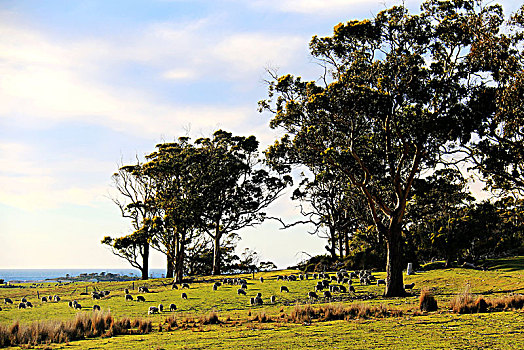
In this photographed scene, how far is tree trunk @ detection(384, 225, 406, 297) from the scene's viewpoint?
28.4 m

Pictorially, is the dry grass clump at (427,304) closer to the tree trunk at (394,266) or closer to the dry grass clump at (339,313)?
the dry grass clump at (339,313)

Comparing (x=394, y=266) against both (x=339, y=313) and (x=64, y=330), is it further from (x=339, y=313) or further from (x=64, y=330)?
(x=64, y=330)

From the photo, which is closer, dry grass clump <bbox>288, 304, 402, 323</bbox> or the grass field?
the grass field

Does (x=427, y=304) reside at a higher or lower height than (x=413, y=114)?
lower

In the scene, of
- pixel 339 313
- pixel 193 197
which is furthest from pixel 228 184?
pixel 339 313

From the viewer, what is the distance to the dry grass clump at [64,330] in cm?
1775

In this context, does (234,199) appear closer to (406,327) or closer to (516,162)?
(516,162)

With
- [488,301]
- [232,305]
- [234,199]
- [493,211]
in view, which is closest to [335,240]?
[234,199]

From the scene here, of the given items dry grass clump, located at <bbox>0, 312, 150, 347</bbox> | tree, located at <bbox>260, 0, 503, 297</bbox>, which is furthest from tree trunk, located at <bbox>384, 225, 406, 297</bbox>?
dry grass clump, located at <bbox>0, 312, 150, 347</bbox>

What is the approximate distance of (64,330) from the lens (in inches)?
Answer: 747

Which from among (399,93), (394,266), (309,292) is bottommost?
(309,292)

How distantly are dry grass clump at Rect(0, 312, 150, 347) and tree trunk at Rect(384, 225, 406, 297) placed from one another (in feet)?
50.9

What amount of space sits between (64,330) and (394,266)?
62.3ft

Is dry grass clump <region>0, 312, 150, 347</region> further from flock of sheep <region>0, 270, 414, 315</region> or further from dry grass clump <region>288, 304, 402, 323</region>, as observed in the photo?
dry grass clump <region>288, 304, 402, 323</region>
